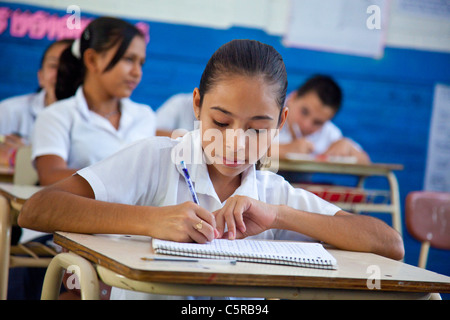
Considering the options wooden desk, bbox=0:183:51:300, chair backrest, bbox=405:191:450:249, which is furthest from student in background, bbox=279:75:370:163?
wooden desk, bbox=0:183:51:300

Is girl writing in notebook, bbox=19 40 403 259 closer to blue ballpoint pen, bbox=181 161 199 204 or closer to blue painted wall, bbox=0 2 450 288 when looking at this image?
blue ballpoint pen, bbox=181 161 199 204

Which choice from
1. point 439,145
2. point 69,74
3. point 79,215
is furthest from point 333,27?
point 79,215

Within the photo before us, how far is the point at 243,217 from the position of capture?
110 cm

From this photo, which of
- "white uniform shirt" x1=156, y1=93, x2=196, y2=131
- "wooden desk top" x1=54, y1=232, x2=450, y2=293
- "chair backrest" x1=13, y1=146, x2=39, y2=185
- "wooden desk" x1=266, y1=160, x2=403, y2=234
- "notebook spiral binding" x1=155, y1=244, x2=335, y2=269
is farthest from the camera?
"white uniform shirt" x1=156, y1=93, x2=196, y2=131

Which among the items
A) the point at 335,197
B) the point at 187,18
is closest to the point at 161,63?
the point at 187,18

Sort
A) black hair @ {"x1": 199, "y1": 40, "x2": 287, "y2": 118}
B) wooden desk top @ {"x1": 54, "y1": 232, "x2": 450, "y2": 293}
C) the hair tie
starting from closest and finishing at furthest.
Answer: wooden desk top @ {"x1": 54, "y1": 232, "x2": 450, "y2": 293}, black hair @ {"x1": 199, "y1": 40, "x2": 287, "y2": 118}, the hair tie

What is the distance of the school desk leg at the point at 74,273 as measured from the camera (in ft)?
2.72

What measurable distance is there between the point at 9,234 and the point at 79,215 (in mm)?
420

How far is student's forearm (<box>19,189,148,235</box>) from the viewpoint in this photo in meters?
1.01

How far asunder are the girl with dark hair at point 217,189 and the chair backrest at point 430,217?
4.44 ft

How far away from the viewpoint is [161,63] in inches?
172

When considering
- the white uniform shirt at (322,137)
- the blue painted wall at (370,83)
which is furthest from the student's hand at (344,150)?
the blue painted wall at (370,83)

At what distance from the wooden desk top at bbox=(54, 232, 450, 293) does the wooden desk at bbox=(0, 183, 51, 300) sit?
1.02 feet

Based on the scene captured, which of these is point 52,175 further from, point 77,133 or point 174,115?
point 174,115
